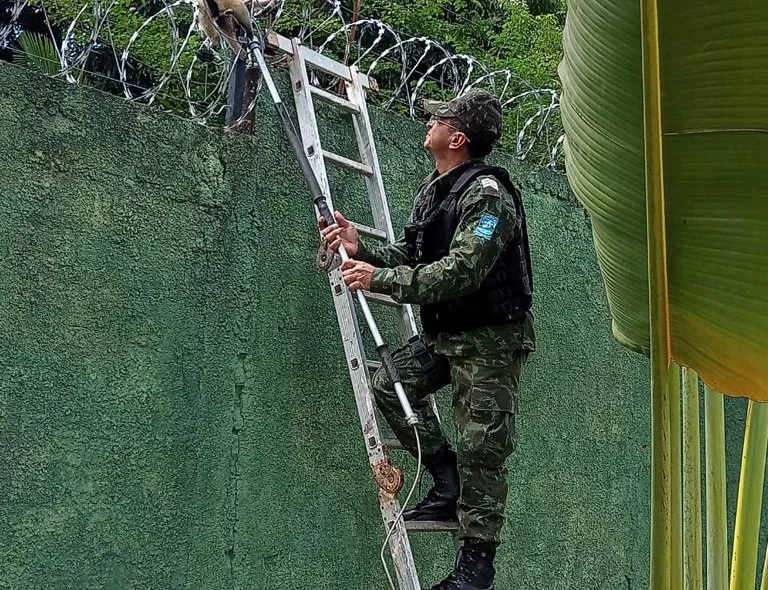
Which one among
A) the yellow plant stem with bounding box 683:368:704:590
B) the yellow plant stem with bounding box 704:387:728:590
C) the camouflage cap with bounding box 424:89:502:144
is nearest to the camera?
the yellow plant stem with bounding box 683:368:704:590

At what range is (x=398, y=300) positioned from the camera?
2.87 meters

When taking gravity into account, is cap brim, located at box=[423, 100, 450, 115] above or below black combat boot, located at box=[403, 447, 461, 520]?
above

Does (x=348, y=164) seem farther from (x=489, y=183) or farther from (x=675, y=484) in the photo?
(x=675, y=484)

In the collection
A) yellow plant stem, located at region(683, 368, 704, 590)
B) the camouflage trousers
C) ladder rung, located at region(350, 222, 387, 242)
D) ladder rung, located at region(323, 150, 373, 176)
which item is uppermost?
yellow plant stem, located at region(683, 368, 704, 590)

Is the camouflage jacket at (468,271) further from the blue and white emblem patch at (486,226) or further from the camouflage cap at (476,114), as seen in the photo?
the camouflage cap at (476,114)

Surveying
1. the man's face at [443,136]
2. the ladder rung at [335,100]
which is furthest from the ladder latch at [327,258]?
the ladder rung at [335,100]

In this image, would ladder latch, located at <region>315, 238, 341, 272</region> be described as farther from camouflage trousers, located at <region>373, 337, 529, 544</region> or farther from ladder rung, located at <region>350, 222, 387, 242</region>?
camouflage trousers, located at <region>373, 337, 529, 544</region>

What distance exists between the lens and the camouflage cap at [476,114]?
3219 millimetres

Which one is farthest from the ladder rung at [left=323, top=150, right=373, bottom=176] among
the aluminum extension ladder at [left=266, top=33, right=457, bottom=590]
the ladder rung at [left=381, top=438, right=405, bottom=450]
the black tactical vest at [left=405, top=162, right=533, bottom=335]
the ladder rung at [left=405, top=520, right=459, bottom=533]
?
the ladder rung at [left=405, top=520, right=459, bottom=533]

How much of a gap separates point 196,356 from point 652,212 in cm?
174

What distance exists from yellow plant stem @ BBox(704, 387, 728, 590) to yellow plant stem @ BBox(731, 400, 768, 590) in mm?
129

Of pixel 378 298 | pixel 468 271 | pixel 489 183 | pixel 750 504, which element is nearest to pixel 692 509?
pixel 750 504

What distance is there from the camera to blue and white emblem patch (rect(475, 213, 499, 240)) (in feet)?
9.46

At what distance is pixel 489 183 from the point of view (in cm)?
298
